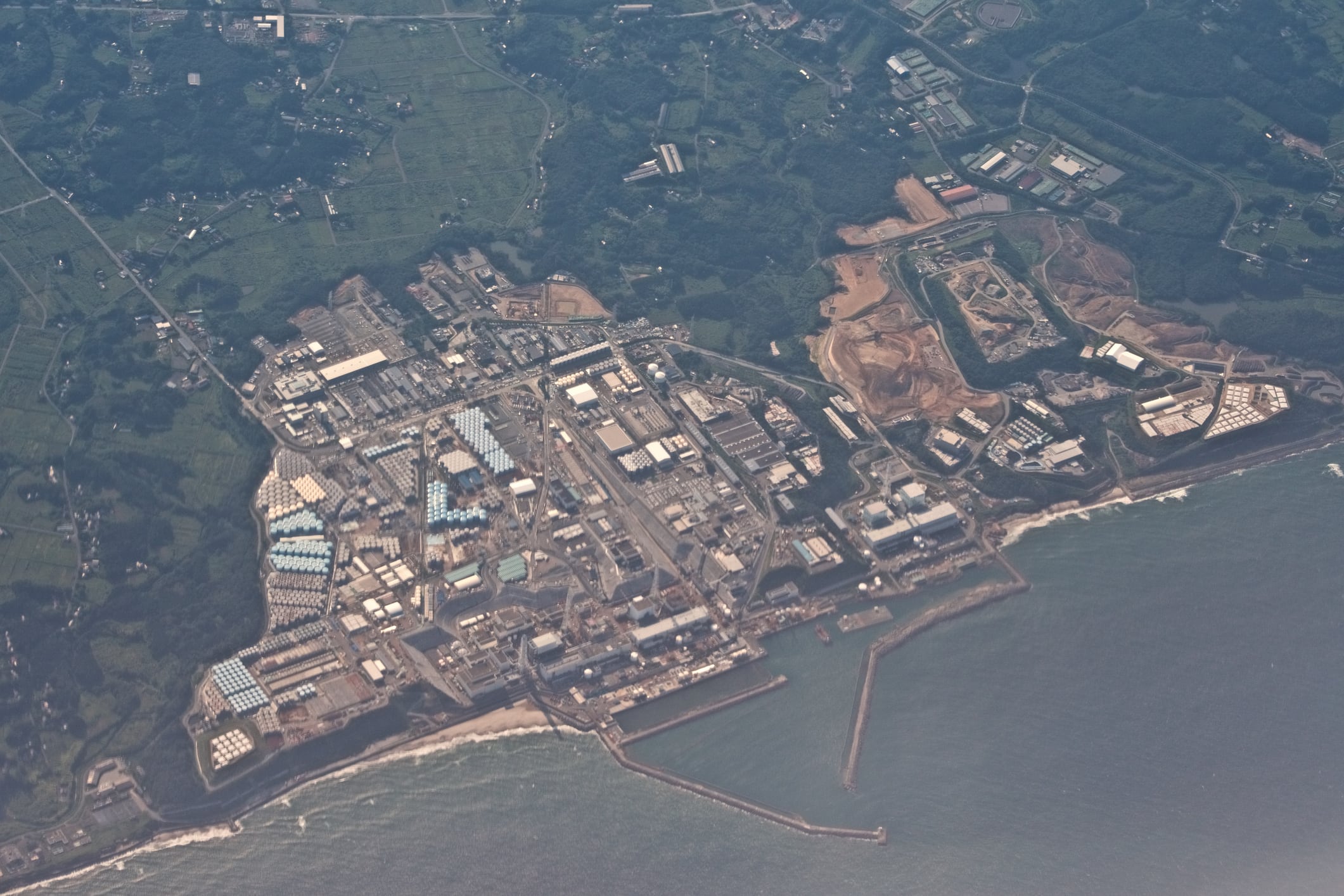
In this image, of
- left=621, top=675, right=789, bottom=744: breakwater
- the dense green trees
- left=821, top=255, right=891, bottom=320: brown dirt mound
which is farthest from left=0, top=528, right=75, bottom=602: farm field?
Result: left=821, top=255, right=891, bottom=320: brown dirt mound

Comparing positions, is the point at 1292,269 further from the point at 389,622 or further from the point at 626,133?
the point at 389,622

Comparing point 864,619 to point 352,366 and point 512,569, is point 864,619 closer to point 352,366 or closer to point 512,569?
point 512,569

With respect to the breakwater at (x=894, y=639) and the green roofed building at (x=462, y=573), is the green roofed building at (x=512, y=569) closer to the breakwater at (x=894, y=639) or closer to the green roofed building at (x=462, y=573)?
the green roofed building at (x=462, y=573)

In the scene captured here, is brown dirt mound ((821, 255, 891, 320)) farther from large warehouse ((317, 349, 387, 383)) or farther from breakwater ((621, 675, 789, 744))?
breakwater ((621, 675, 789, 744))

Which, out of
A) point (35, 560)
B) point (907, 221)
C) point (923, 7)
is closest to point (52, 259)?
point (35, 560)

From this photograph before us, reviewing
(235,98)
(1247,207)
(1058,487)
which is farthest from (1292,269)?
(235,98)
